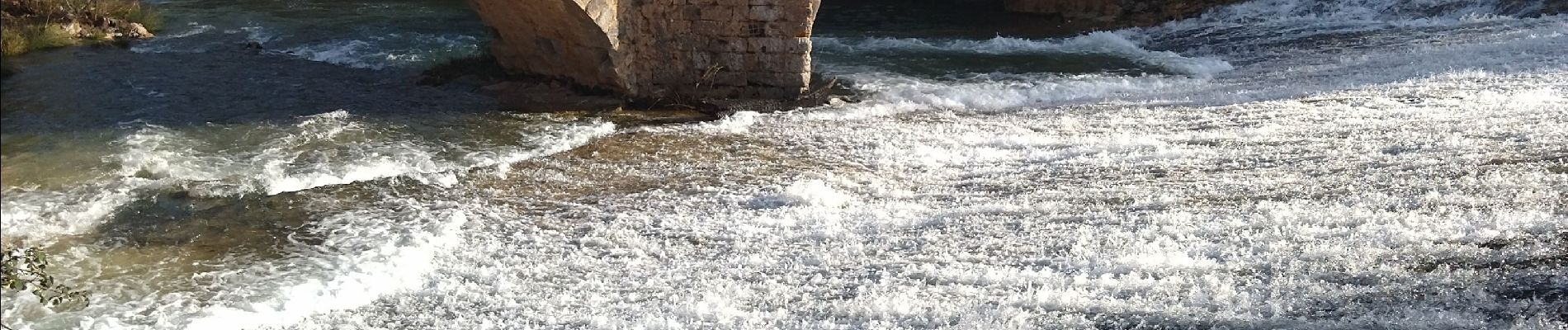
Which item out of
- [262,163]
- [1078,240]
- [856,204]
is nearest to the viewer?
[1078,240]

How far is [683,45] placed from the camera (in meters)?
8.16

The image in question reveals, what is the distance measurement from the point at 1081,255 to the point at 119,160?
4792 millimetres

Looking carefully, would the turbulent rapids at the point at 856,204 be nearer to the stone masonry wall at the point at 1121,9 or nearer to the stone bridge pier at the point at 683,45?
the stone bridge pier at the point at 683,45

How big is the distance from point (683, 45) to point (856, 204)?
126 inches

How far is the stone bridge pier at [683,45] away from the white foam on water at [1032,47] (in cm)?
248

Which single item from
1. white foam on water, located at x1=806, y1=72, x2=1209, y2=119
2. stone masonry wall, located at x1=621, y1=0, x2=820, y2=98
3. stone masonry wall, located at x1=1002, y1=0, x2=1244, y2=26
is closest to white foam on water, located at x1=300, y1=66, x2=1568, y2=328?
white foam on water, located at x1=806, y1=72, x2=1209, y2=119

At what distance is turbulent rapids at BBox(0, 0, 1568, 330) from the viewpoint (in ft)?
13.0

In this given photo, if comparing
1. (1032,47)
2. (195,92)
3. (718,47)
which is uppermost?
(718,47)

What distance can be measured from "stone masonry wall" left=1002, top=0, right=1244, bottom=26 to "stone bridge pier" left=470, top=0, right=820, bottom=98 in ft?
19.1

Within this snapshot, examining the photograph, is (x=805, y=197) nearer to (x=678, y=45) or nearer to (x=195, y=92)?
(x=678, y=45)

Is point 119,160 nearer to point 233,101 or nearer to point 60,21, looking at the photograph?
point 233,101

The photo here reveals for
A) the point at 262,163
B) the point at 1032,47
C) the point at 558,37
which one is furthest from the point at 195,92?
the point at 1032,47

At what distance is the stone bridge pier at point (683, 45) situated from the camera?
7922 mm

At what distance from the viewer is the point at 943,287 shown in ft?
13.5
